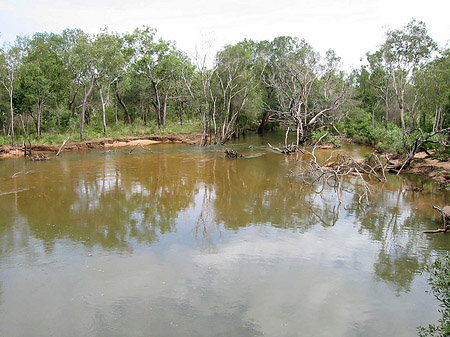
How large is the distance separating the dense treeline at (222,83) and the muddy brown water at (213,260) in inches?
462

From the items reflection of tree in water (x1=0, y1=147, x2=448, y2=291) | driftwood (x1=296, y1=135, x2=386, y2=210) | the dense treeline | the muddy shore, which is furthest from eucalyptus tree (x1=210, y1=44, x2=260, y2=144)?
driftwood (x1=296, y1=135, x2=386, y2=210)

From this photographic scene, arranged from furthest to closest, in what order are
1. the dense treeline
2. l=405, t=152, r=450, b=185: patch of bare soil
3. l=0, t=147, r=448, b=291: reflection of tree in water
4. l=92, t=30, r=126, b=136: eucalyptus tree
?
l=92, t=30, r=126, b=136: eucalyptus tree, the dense treeline, l=405, t=152, r=450, b=185: patch of bare soil, l=0, t=147, r=448, b=291: reflection of tree in water

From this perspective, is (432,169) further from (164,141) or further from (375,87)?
(164,141)

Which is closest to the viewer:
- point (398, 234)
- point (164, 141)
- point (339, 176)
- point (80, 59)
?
A: point (398, 234)

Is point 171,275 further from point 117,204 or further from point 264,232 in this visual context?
point 117,204

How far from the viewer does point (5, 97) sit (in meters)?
29.5

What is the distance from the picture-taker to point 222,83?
34.4m

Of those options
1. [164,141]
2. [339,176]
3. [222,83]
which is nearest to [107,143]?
[164,141]

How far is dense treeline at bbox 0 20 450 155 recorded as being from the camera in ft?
87.0

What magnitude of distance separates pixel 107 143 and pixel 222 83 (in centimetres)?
1247

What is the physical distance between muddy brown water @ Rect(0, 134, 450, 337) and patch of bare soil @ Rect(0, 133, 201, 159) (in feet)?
42.1

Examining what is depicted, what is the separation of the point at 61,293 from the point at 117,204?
6.83m

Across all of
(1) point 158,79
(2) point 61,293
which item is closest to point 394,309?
(2) point 61,293

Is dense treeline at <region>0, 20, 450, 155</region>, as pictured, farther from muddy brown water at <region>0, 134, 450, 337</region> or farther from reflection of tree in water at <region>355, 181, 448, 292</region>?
muddy brown water at <region>0, 134, 450, 337</region>
